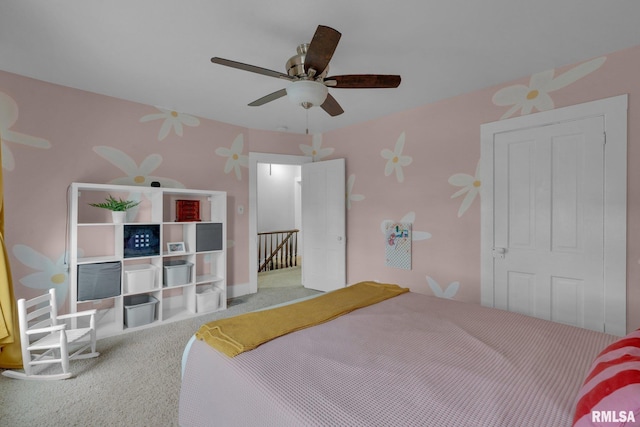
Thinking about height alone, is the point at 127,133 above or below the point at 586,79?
below

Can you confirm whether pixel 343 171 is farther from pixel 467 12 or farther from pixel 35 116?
pixel 35 116

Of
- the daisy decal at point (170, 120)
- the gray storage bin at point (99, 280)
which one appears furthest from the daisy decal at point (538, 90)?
the gray storage bin at point (99, 280)

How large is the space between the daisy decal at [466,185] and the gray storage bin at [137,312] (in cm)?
336

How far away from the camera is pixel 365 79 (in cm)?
200

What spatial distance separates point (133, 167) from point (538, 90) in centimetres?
405

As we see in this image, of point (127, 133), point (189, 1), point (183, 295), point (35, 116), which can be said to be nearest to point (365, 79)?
point (189, 1)

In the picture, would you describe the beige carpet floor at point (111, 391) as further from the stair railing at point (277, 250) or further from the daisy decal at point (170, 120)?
the stair railing at point (277, 250)

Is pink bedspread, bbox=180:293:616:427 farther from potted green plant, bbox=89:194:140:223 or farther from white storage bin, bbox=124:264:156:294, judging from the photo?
potted green plant, bbox=89:194:140:223

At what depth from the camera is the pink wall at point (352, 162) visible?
8.54ft

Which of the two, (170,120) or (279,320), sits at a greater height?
(170,120)

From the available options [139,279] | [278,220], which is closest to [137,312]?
[139,279]

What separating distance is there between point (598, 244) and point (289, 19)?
2830 millimetres

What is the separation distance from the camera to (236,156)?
418 centimetres

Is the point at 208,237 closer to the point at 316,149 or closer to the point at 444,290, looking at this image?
the point at 316,149
